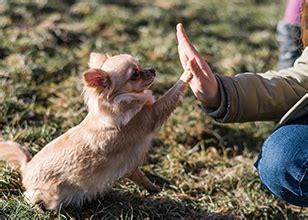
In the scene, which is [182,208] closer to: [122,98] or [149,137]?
[149,137]

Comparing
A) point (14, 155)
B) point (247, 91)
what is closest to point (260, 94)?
point (247, 91)

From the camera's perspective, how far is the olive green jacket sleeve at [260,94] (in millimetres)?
3096

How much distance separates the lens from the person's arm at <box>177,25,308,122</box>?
10.0ft

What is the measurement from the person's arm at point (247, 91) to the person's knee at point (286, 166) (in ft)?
0.52

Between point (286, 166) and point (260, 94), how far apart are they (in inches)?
15.6

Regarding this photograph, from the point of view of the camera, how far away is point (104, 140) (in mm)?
3229

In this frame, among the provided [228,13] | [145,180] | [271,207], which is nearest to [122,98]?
[145,180]

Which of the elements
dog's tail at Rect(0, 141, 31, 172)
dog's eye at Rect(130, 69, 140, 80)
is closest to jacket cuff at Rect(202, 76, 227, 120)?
dog's eye at Rect(130, 69, 140, 80)

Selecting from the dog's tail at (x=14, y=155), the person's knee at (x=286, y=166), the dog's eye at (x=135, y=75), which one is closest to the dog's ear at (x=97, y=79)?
the dog's eye at (x=135, y=75)

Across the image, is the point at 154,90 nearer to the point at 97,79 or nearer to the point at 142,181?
the point at 142,181

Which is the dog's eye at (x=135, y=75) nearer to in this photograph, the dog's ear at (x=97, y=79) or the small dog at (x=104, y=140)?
the small dog at (x=104, y=140)

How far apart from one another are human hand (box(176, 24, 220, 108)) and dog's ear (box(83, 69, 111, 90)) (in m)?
0.44

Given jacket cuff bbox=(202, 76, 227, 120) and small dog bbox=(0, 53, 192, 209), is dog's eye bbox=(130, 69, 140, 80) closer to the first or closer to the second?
small dog bbox=(0, 53, 192, 209)

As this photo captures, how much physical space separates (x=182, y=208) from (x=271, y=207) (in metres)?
0.54
